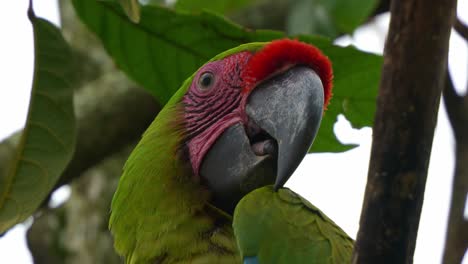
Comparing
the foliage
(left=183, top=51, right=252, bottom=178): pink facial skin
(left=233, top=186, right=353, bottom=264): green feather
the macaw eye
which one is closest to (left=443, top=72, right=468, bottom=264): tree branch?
the foliage

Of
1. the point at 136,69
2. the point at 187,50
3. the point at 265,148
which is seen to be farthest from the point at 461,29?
the point at 136,69

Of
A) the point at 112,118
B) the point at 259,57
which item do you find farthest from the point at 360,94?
the point at 112,118

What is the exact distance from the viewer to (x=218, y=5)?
156 inches

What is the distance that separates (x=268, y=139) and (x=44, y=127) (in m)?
0.59

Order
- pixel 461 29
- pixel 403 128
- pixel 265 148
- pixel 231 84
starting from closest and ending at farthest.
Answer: pixel 403 128 → pixel 461 29 → pixel 265 148 → pixel 231 84

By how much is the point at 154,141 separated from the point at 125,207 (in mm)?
207

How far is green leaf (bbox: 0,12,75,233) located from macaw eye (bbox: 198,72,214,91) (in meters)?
0.37

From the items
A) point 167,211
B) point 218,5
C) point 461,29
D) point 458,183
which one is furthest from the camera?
point 218,5

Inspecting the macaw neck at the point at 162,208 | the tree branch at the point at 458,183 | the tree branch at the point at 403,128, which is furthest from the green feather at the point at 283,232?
the tree branch at the point at 403,128

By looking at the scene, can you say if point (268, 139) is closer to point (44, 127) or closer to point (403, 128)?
point (44, 127)

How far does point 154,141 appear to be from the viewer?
241 cm

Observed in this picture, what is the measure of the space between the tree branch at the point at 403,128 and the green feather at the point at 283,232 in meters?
0.70

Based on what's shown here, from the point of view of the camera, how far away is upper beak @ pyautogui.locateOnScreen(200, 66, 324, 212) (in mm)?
2020

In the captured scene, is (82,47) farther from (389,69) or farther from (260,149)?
(389,69)
